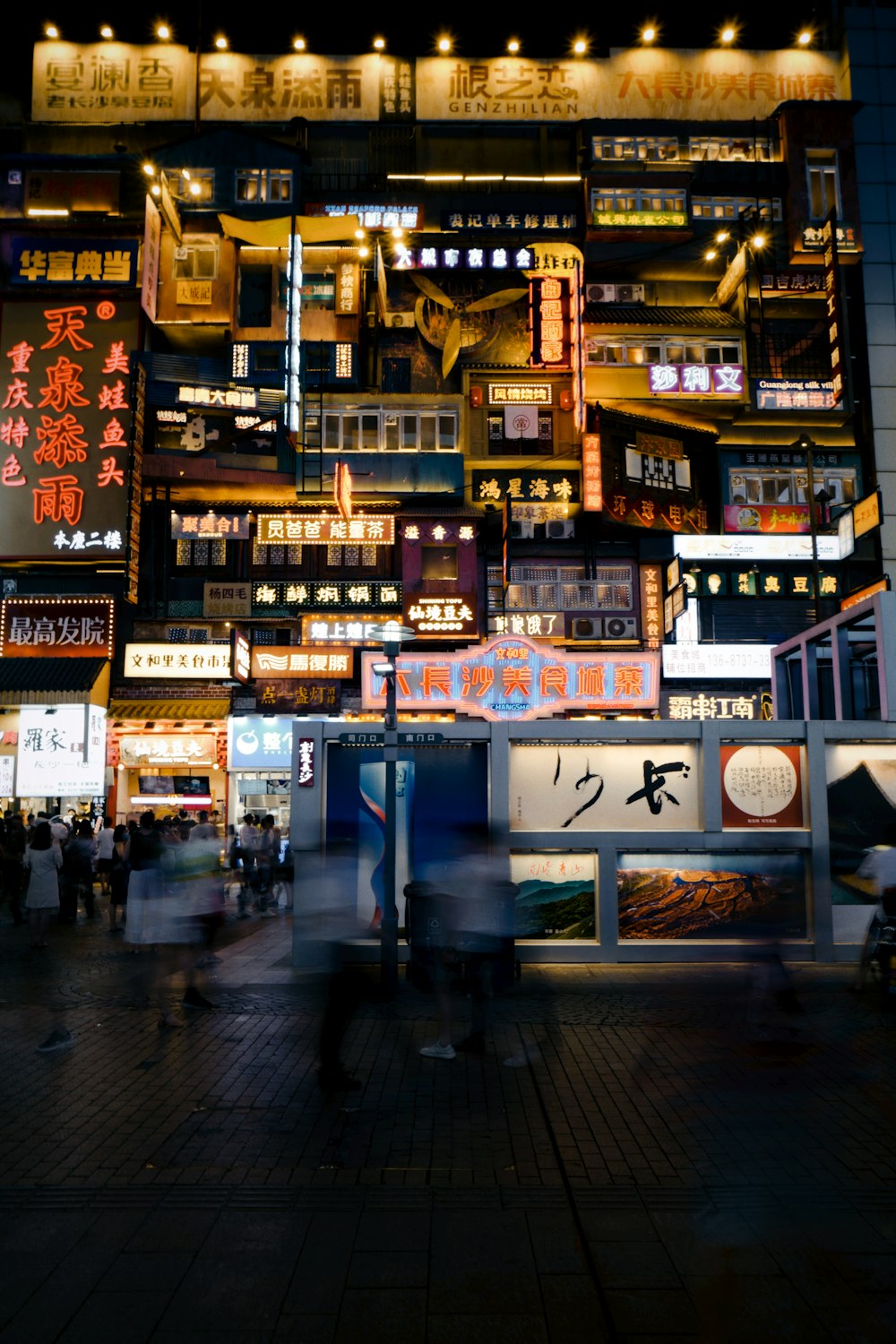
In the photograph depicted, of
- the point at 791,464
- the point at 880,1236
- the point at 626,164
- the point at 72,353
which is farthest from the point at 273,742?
the point at 880,1236

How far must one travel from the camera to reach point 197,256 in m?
28.9

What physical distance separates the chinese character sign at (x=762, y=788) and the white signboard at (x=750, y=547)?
55.5ft

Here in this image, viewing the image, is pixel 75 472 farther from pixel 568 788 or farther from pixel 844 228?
pixel 844 228

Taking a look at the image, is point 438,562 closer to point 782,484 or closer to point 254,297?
point 254,297

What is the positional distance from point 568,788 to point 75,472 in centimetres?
1998

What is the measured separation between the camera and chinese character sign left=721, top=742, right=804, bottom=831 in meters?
12.1

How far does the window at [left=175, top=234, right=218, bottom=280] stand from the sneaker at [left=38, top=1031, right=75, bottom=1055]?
25.9 m

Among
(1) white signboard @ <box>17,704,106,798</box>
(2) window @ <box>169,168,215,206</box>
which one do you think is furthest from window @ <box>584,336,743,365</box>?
(1) white signboard @ <box>17,704,106,798</box>

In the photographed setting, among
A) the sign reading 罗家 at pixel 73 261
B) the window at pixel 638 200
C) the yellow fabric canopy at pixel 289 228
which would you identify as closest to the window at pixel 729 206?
the window at pixel 638 200

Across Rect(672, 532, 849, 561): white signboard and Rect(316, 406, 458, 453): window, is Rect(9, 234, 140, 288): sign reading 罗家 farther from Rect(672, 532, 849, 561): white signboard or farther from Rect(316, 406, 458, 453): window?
Rect(672, 532, 849, 561): white signboard

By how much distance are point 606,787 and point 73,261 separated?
24.5 meters

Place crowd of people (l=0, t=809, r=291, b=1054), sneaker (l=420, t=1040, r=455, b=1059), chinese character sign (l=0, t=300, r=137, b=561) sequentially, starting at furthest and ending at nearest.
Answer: chinese character sign (l=0, t=300, r=137, b=561) → crowd of people (l=0, t=809, r=291, b=1054) → sneaker (l=420, t=1040, r=455, b=1059)

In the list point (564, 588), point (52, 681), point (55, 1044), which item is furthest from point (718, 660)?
point (55, 1044)

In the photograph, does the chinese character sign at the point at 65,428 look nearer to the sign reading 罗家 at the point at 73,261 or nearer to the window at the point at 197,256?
the sign reading 罗家 at the point at 73,261
